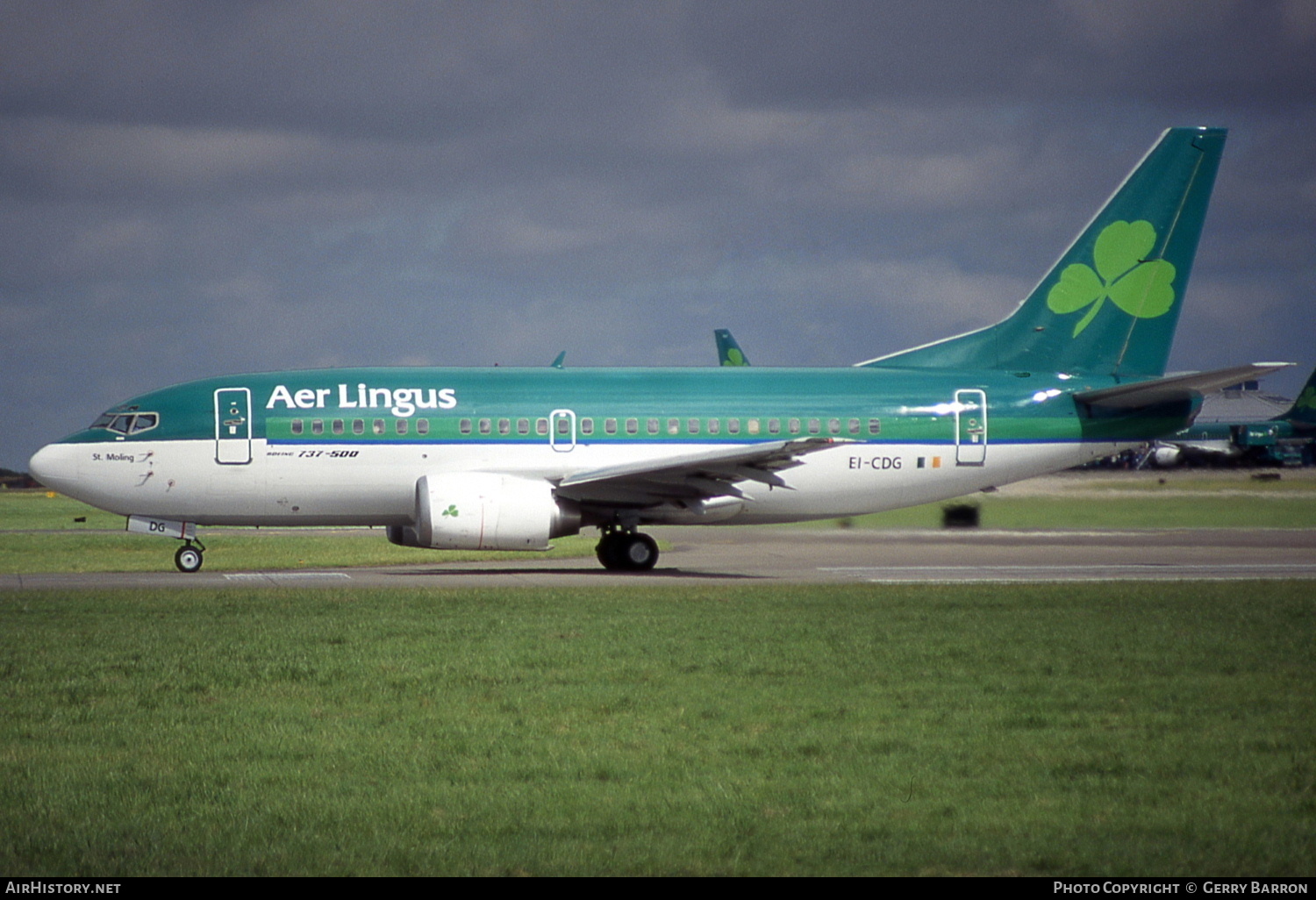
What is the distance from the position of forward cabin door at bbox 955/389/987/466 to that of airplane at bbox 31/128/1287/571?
0.13 feet

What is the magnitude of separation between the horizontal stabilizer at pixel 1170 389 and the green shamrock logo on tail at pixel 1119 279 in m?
2.10

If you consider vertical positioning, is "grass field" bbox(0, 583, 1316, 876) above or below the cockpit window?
below

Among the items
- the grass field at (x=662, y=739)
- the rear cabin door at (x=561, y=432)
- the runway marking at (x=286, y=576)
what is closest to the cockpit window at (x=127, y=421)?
the runway marking at (x=286, y=576)

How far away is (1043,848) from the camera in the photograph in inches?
287

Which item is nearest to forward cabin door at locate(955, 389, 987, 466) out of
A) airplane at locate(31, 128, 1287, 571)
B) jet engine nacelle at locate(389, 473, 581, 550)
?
airplane at locate(31, 128, 1287, 571)

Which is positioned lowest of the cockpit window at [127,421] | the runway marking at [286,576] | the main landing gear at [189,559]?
the runway marking at [286,576]

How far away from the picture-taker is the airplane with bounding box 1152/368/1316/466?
62.6m

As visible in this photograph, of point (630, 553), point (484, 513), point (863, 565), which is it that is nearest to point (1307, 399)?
point (863, 565)

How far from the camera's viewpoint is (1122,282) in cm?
2931

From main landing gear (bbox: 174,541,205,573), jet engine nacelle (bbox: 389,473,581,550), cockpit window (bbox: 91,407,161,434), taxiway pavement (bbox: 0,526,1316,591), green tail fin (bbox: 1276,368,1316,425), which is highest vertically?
green tail fin (bbox: 1276,368,1316,425)

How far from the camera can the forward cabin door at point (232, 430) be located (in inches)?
1037

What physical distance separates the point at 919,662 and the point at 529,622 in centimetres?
525

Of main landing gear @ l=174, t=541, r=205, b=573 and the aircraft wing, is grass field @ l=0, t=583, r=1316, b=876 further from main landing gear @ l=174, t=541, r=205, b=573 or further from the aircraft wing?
main landing gear @ l=174, t=541, r=205, b=573

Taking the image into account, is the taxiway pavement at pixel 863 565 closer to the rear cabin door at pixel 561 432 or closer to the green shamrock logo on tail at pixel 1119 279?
the rear cabin door at pixel 561 432
